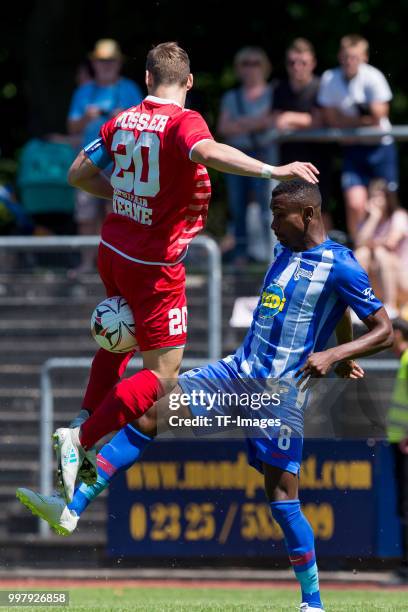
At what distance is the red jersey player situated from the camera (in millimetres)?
7435

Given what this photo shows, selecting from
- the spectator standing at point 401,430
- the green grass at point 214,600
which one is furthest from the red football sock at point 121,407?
the spectator standing at point 401,430

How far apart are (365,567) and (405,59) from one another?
9.30 metres

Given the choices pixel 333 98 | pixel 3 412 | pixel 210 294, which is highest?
pixel 333 98

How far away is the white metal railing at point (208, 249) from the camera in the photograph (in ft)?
39.1

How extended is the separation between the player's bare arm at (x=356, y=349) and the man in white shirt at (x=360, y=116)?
4758 mm

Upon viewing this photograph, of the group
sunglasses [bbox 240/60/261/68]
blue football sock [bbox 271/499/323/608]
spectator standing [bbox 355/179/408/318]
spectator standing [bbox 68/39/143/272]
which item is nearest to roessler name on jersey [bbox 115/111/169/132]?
blue football sock [bbox 271/499/323/608]

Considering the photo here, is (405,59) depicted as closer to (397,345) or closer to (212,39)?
(212,39)

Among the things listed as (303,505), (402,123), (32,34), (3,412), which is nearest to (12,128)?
(32,34)

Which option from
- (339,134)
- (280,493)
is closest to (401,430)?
(339,134)

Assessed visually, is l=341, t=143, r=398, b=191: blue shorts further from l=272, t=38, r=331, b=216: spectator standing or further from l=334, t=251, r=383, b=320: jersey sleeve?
l=334, t=251, r=383, b=320: jersey sleeve

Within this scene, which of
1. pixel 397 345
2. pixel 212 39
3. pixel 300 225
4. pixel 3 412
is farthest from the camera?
pixel 212 39

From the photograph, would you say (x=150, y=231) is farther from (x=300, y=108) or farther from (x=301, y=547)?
(x=300, y=108)

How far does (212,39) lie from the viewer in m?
18.7

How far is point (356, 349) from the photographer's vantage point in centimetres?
706
